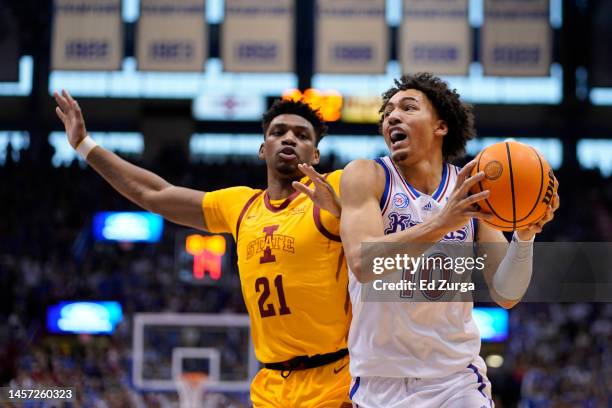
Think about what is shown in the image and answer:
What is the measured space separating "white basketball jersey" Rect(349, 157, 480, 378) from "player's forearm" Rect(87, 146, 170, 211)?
1.73 metres

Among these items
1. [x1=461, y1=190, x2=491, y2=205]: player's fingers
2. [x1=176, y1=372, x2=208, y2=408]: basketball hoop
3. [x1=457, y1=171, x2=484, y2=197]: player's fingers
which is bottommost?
[x1=176, y1=372, x2=208, y2=408]: basketball hoop

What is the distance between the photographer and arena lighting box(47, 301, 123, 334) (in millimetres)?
16203

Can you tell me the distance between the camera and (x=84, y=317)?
53.7 feet

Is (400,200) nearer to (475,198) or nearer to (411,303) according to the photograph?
(411,303)

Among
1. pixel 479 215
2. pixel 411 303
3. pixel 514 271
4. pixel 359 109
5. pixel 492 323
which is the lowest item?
pixel 492 323

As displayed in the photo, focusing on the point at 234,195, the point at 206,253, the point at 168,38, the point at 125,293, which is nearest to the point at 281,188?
the point at 234,195

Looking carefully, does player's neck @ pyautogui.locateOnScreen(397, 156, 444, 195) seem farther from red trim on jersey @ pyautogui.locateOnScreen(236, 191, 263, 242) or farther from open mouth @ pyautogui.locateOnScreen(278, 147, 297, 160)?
red trim on jersey @ pyautogui.locateOnScreen(236, 191, 263, 242)

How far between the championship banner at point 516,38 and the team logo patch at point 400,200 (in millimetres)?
14697

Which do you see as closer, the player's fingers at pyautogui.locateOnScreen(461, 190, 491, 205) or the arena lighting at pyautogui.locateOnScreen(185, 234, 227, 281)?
the player's fingers at pyautogui.locateOnScreen(461, 190, 491, 205)

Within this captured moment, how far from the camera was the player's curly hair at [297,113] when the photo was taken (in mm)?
5230

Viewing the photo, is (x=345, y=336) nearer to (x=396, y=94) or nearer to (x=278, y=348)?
(x=278, y=348)

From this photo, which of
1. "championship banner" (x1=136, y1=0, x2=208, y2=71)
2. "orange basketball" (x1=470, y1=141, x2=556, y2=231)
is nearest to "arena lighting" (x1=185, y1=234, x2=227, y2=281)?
"championship banner" (x1=136, y1=0, x2=208, y2=71)

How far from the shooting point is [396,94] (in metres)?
4.39

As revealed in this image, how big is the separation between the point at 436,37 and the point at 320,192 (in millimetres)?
14402
